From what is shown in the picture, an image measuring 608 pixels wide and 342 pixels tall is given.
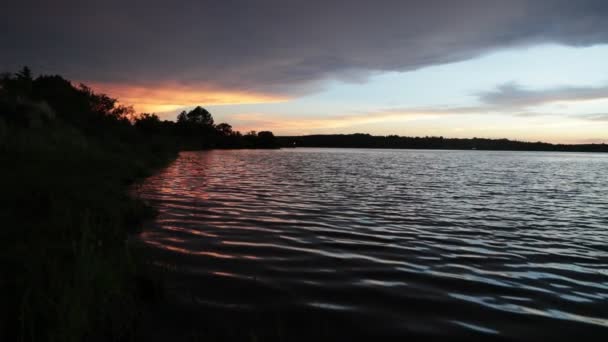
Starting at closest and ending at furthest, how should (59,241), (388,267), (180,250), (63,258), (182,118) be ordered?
(63,258) < (59,241) < (388,267) < (180,250) < (182,118)

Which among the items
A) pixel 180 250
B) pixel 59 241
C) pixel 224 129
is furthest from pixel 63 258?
pixel 224 129

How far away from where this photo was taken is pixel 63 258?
6.38 m

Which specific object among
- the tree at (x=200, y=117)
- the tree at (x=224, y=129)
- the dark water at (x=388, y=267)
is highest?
the tree at (x=200, y=117)

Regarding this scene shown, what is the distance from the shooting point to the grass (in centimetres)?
433

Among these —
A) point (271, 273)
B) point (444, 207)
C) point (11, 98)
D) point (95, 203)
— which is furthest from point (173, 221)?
point (11, 98)

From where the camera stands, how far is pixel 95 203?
1154cm

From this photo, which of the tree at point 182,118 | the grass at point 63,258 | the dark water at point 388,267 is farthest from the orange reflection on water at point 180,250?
the tree at point 182,118

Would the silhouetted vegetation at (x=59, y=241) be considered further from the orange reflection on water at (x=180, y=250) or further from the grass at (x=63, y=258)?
the orange reflection on water at (x=180, y=250)

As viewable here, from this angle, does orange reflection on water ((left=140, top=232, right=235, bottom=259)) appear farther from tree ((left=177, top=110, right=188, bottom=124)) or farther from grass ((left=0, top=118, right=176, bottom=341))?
tree ((left=177, top=110, right=188, bottom=124))

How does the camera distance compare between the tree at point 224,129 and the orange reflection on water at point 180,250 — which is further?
the tree at point 224,129

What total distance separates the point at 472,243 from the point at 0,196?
14.7 metres

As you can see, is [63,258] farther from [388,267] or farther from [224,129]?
[224,129]

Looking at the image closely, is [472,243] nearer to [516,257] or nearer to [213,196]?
[516,257]

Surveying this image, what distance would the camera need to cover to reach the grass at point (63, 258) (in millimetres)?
4328
